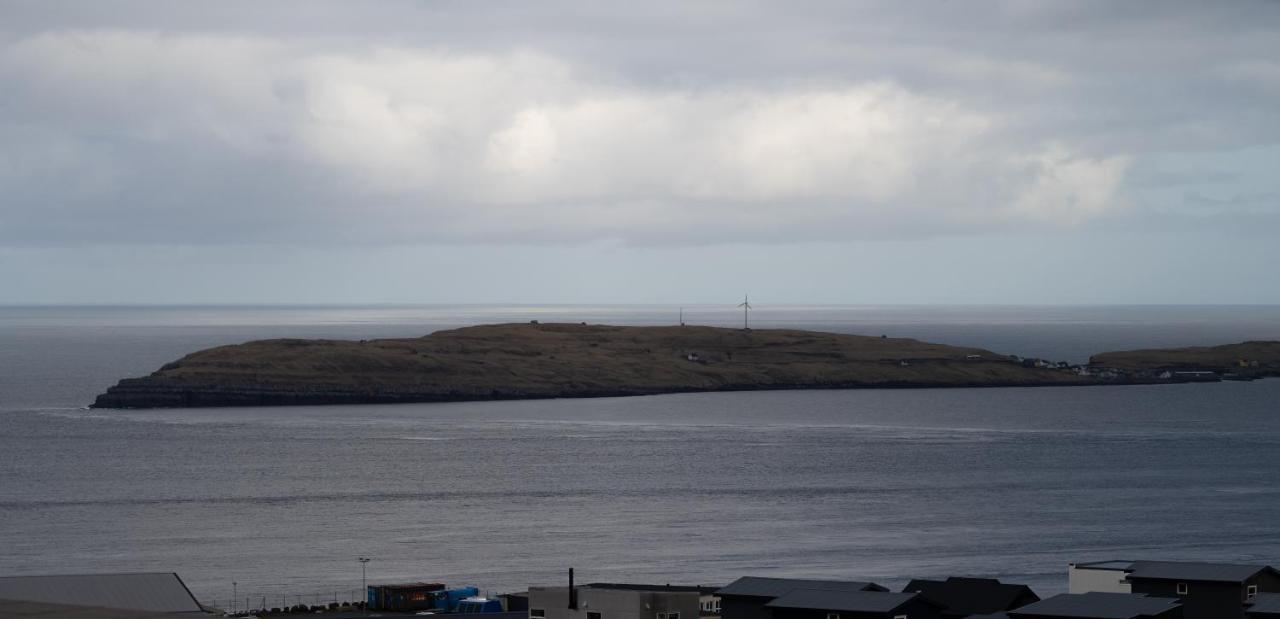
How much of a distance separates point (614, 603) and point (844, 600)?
15.9 ft

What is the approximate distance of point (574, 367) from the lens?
160 m

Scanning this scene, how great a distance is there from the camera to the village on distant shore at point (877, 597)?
90.8ft

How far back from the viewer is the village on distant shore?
27688 millimetres

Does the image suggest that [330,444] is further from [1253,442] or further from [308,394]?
[1253,442]

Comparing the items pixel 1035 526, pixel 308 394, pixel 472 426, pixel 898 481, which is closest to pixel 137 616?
pixel 1035 526

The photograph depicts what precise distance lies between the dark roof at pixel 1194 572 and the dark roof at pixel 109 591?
2006cm

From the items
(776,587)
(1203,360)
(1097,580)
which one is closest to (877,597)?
(776,587)

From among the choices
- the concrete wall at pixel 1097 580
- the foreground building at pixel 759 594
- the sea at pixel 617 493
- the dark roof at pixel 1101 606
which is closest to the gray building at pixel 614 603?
the foreground building at pixel 759 594

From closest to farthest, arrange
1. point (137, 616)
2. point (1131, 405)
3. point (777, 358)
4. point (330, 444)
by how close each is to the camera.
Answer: point (137, 616) < point (330, 444) < point (1131, 405) < point (777, 358)

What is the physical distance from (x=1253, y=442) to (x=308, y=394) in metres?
76.2

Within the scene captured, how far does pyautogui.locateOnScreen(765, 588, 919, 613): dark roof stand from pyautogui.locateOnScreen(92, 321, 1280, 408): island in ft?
357

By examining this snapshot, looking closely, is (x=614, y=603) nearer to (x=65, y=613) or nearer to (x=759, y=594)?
(x=759, y=594)

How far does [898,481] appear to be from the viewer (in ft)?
269

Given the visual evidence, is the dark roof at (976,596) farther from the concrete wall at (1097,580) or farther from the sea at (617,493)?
the sea at (617,493)
